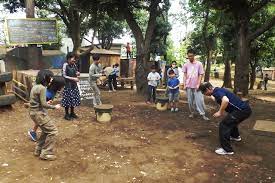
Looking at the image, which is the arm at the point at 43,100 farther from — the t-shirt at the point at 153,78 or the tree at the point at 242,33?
the tree at the point at 242,33

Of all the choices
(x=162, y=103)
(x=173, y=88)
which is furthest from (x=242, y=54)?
(x=162, y=103)

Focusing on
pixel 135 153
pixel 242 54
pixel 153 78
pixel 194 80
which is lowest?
pixel 135 153

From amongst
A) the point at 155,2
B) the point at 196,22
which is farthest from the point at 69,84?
the point at 196,22

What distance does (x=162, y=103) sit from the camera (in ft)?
36.9

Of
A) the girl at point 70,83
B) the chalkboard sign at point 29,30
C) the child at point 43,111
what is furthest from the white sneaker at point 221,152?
the chalkboard sign at point 29,30

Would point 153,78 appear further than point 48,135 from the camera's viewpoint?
Yes

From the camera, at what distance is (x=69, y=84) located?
906cm

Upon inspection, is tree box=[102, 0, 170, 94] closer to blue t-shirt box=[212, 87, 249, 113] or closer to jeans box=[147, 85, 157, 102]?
jeans box=[147, 85, 157, 102]

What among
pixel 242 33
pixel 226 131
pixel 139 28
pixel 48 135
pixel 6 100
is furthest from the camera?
pixel 139 28

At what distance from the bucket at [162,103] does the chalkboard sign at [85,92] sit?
2497mm

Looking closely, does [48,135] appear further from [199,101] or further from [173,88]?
[173,88]

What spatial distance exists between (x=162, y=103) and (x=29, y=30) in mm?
6951

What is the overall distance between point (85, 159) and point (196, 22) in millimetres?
23487

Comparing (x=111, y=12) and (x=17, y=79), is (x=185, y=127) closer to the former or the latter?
(x=17, y=79)
